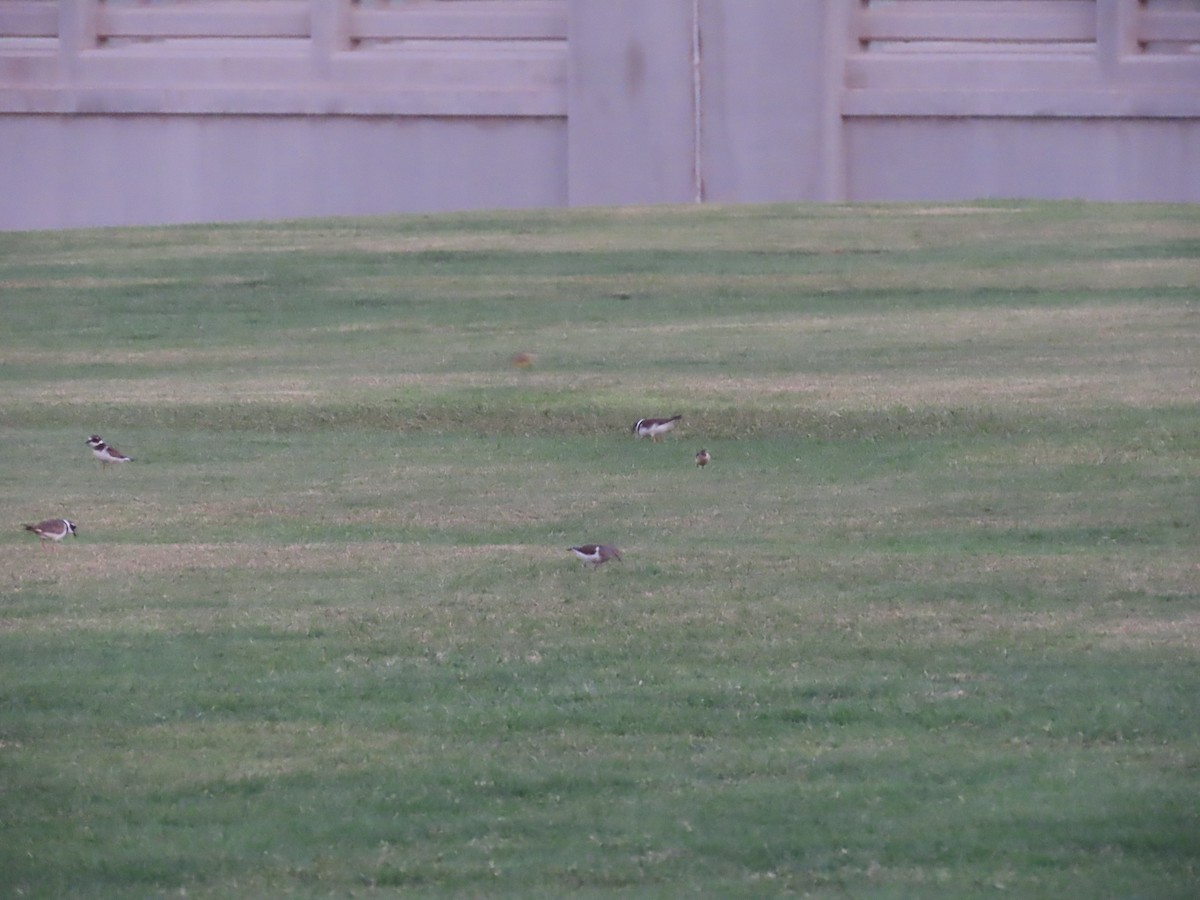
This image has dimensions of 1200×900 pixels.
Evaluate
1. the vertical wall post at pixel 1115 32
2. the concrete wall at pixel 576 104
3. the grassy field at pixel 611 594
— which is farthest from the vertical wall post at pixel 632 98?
the grassy field at pixel 611 594

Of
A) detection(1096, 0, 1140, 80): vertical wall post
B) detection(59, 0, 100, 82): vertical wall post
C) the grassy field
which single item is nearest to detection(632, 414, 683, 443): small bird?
the grassy field

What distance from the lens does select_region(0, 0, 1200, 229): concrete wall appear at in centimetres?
2600

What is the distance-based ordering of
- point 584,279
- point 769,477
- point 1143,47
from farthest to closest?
point 1143,47 < point 584,279 < point 769,477

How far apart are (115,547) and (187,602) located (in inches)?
59.1

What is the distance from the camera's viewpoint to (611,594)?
1001cm

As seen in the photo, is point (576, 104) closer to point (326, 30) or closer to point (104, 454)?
point (326, 30)

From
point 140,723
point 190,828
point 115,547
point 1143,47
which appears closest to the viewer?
point 190,828

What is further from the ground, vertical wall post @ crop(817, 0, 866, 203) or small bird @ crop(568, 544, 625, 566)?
vertical wall post @ crop(817, 0, 866, 203)

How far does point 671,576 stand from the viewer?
10.4m

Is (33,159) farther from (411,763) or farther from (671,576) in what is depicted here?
(411,763)

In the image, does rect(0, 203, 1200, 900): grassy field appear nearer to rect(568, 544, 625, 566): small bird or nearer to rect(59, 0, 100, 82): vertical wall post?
rect(568, 544, 625, 566): small bird

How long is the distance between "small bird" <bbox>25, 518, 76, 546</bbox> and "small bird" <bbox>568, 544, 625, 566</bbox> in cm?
304

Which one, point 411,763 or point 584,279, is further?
point 584,279

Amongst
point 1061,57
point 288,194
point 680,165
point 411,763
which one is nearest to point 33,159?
point 288,194
